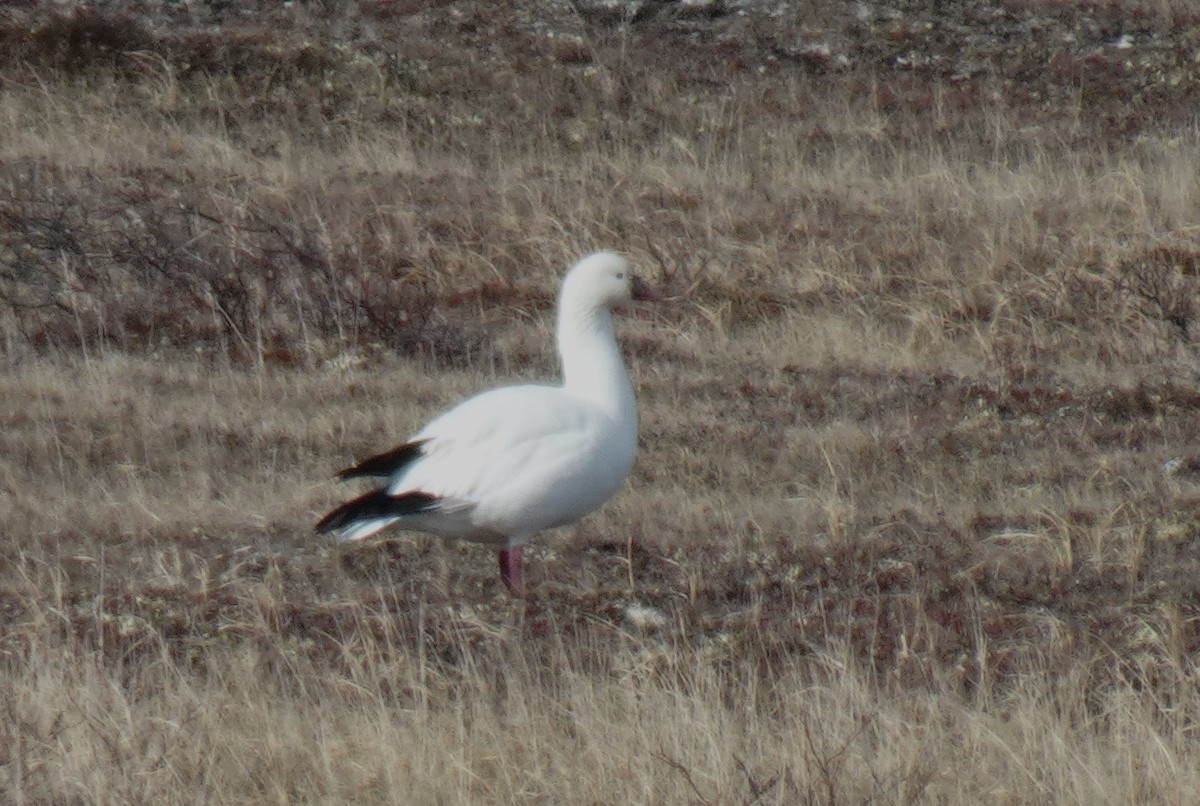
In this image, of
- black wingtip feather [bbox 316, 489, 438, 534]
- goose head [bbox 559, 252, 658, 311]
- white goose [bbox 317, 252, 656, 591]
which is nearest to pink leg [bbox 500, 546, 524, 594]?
white goose [bbox 317, 252, 656, 591]

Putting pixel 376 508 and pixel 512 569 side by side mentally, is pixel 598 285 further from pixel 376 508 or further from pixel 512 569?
pixel 376 508

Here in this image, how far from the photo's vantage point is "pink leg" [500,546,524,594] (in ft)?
22.6

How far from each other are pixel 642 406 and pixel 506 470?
2962 mm

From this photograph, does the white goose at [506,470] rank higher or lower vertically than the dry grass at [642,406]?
higher

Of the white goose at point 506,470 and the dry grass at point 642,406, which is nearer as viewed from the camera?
the dry grass at point 642,406

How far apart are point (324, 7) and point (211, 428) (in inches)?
319

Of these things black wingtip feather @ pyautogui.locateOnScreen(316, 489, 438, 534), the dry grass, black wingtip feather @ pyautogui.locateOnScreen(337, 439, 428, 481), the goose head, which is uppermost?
the goose head

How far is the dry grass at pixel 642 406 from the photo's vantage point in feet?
16.5

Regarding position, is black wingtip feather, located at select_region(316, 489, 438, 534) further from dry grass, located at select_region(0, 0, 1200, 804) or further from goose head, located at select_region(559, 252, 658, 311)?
goose head, located at select_region(559, 252, 658, 311)

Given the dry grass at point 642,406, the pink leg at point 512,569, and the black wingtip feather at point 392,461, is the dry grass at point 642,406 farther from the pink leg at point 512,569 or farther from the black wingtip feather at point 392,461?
the black wingtip feather at point 392,461

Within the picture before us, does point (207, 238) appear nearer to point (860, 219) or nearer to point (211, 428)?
point (211, 428)

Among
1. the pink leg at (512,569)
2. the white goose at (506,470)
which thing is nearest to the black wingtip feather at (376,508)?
the white goose at (506,470)

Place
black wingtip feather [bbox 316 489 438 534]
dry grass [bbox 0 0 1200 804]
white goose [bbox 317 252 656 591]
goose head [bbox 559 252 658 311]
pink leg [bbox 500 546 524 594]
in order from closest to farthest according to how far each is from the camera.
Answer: dry grass [bbox 0 0 1200 804] → black wingtip feather [bbox 316 489 438 534] → white goose [bbox 317 252 656 591] → pink leg [bbox 500 546 524 594] → goose head [bbox 559 252 658 311]

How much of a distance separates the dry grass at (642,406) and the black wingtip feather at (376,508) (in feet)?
1.13
